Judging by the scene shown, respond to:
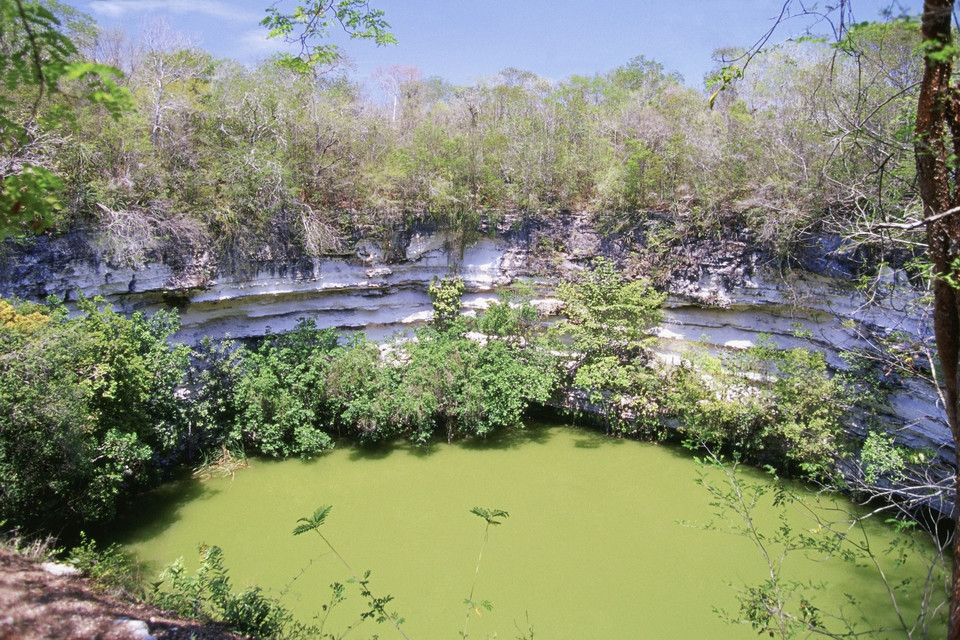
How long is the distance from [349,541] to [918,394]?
22.1 feet

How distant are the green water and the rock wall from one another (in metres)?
2.34

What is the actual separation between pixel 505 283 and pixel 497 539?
5288 mm

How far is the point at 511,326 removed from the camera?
927cm

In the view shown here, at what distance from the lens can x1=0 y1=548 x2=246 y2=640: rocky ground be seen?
325cm

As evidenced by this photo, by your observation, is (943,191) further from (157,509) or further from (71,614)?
(157,509)

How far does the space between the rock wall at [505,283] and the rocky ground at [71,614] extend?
15.3 ft

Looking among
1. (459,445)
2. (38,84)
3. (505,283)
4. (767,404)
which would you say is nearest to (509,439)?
(459,445)

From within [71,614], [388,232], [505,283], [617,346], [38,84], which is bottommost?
[71,614]

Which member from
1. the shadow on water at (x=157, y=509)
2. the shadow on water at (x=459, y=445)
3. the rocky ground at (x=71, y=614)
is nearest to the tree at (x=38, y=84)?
the rocky ground at (x=71, y=614)

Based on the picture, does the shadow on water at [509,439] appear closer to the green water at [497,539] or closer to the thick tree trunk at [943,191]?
the green water at [497,539]

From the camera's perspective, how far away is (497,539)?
6.04 m

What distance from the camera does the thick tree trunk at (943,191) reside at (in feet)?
6.89

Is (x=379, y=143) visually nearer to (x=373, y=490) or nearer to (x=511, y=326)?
(x=511, y=326)

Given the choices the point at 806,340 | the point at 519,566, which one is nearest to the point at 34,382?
the point at 519,566
